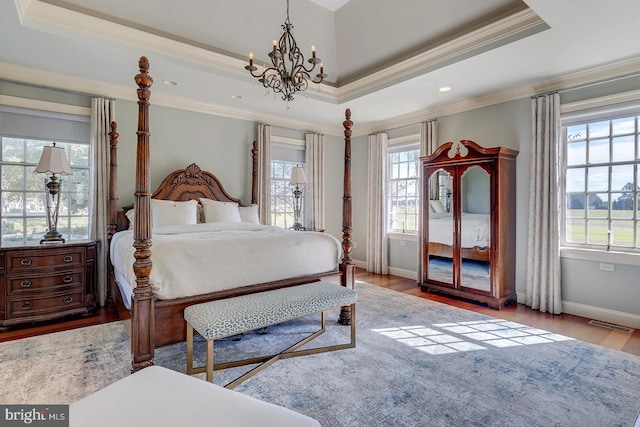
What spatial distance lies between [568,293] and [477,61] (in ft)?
9.08

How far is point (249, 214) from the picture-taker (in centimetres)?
472

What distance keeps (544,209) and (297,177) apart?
338cm

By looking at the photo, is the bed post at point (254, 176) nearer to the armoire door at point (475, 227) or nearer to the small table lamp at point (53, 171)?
the small table lamp at point (53, 171)

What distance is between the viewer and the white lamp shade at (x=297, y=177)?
5223 millimetres

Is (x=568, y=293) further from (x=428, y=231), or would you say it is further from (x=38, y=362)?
(x=38, y=362)

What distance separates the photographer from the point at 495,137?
14.0ft

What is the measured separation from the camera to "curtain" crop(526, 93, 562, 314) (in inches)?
142

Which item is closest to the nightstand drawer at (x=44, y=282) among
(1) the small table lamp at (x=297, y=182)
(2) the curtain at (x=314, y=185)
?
(1) the small table lamp at (x=297, y=182)

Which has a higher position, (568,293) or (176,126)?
(176,126)

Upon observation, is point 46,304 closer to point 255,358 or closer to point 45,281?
point 45,281

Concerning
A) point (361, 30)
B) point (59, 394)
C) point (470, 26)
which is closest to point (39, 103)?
point (59, 394)

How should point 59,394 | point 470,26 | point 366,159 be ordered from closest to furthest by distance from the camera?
point 59,394 < point 470,26 < point 366,159

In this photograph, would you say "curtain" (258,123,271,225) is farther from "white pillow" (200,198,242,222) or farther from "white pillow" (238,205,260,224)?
"white pillow" (200,198,242,222)

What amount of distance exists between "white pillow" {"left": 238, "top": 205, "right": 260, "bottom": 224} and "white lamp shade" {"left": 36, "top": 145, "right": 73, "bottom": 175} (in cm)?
206
